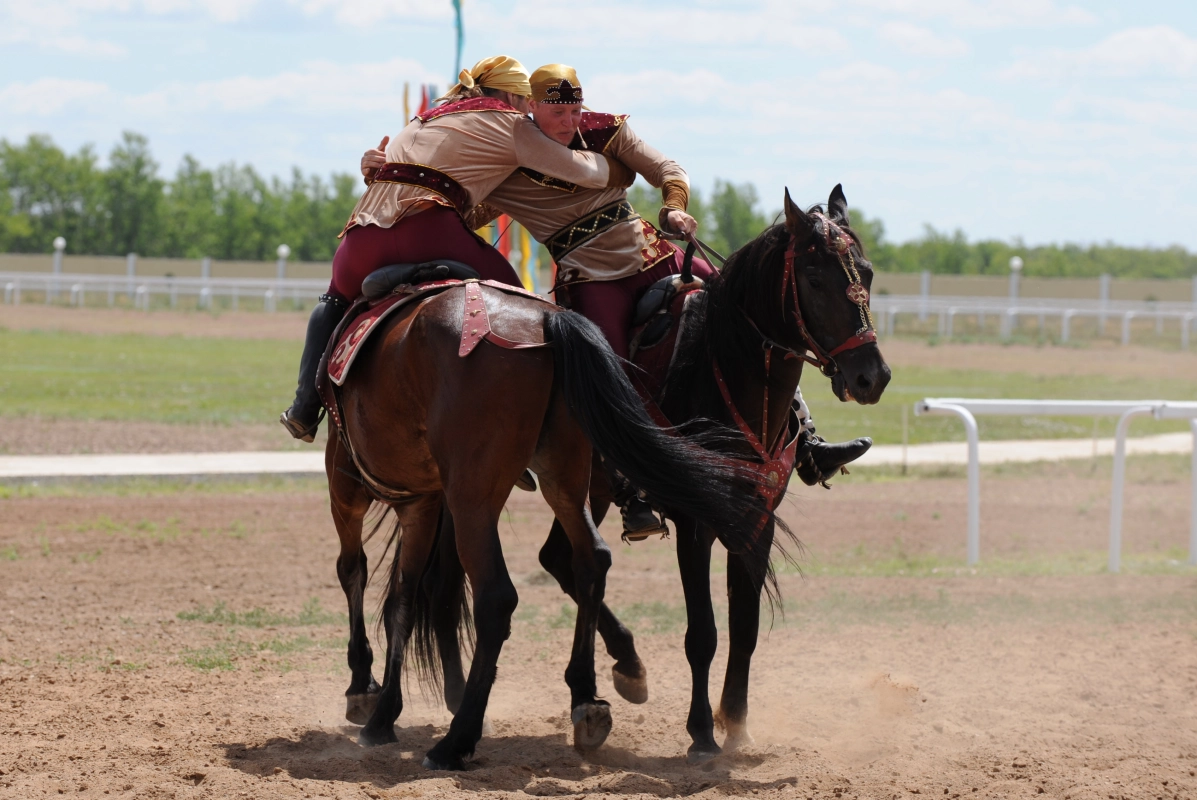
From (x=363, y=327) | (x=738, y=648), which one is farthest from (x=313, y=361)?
(x=738, y=648)

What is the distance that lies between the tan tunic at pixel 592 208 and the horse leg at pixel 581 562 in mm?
1034

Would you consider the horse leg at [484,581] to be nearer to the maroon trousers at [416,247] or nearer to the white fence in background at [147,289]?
the maroon trousers at [416,247]

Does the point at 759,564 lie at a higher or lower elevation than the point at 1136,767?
higher

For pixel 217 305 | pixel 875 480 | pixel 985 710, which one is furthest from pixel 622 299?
pixel 217 305

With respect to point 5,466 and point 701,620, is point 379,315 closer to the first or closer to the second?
point 701,620

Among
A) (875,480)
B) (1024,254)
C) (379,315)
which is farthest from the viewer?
(1024,254)

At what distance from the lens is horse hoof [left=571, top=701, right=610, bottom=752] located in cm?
513

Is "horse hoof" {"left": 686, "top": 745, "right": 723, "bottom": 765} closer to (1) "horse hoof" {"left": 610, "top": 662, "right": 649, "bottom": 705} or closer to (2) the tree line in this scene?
(1) "horse hoof" {"left": 610, "top": 662, "right": 649, "bottom": 705}

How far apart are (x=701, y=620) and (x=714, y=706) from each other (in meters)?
0.99

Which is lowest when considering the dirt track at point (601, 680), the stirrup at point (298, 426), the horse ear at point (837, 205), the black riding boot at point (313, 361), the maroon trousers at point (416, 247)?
the dirt track at point (601, 680)

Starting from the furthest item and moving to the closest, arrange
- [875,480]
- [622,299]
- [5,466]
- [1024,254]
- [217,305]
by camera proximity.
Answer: [1024,254], [217,305], [875,480], [5,466], [622,299]

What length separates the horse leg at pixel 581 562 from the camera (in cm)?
488

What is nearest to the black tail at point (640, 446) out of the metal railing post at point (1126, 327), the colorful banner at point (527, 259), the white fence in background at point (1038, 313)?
the colorful banner at point (527, 259)

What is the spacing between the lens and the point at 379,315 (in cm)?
500
